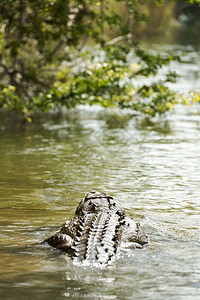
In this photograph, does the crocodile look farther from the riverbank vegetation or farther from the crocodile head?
the riverbank vegetation

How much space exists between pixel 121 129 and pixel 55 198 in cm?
770

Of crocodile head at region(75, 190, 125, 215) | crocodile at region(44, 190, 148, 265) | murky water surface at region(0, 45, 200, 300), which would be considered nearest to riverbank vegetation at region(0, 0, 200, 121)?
murky water surface at region(0, 45, 200, 300)

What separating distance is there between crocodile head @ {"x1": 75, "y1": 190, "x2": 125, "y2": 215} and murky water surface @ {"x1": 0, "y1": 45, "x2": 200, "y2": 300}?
39 cm

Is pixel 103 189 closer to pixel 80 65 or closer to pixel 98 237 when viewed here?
pixel 98 237

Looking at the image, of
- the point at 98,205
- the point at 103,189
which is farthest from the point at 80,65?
the point at 98,205

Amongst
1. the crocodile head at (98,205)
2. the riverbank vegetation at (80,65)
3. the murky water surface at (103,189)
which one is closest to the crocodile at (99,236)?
the crocodile head at (98,205)

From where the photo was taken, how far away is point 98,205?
Result: 9.45 meters

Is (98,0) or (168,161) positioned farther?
(98,0)

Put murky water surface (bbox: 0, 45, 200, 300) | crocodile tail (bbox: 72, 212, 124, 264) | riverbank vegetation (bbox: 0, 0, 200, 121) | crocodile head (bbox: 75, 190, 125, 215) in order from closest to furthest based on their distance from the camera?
1. murky water surface (bbox: 0, 45, 200, 300)
2. crocodile tail (bbox: 72, 212, 124, 264)
3. crocodile head (bbox: 75, 190, 125, 215)
4. riverbank vegetation (bbox: 0, 0, 200, 121)

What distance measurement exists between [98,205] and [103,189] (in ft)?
7.17

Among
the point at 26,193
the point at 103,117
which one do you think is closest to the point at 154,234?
the point at 26,193

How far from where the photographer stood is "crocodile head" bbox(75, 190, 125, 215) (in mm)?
9310

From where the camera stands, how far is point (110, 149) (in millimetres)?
15461

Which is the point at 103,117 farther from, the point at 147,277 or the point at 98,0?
the point at 147,277
